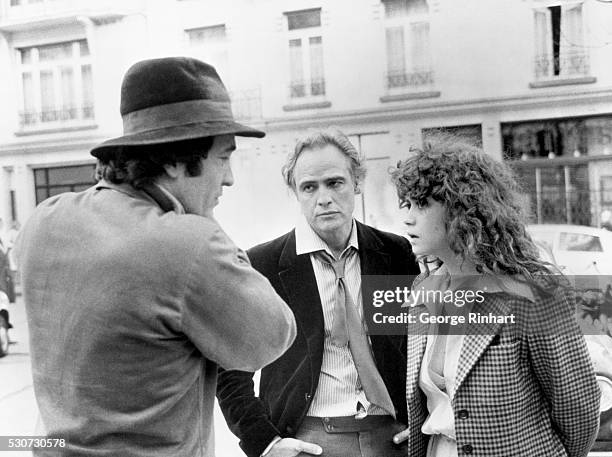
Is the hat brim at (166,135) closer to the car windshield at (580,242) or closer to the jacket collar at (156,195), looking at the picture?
the jacket collar at (156,195)

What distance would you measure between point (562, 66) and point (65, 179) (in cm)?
157

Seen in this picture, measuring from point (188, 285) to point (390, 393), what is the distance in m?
0.87

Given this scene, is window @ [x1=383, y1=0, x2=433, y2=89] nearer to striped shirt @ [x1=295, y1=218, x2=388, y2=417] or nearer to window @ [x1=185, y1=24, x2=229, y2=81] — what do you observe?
window @ [x1=185, y1=24, x2=229, y2=81]

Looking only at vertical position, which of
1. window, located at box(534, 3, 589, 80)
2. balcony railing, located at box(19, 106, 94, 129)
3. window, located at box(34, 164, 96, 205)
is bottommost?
window, located at box(34, 164, 96, 205)

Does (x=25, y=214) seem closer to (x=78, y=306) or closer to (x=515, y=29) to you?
(x=78, y=306)

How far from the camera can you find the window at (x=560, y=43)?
1.80 meters

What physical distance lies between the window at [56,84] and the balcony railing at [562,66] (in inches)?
55.5

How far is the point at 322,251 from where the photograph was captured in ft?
6.07

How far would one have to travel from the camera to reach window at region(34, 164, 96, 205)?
7.12ft

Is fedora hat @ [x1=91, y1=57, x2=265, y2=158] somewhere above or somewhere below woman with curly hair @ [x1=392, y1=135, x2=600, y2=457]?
above

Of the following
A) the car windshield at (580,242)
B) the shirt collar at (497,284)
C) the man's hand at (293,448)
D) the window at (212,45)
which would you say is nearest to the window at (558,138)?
the car windshield at (580,242)

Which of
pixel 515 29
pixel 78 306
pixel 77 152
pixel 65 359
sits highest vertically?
pixel 515 29

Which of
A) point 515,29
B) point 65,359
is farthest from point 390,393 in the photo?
point 515,29

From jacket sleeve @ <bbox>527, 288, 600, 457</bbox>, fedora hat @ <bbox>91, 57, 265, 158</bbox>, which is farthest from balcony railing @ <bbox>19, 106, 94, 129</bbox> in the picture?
jacket sleeve @ <bbox>527, 288, 600, 457</bbox>
